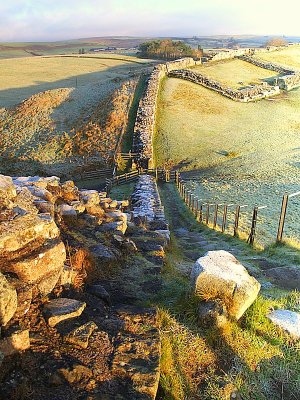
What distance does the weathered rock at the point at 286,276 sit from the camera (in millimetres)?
8445

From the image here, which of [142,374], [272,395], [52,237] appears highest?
[52,237]

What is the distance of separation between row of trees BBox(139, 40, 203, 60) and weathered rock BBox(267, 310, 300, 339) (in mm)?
76292

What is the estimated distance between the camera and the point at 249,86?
164ft

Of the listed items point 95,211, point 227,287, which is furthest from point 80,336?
point 95,211

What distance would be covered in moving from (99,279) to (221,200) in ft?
51.2

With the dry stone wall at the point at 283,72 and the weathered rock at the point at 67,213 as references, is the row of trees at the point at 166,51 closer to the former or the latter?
the dry stone wall at the point at 283,72

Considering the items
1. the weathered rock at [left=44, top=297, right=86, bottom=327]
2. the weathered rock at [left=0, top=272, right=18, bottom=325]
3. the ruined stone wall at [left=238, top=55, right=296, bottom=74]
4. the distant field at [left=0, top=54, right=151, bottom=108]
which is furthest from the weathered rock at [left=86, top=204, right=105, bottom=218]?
the ruined stone wall at [left=238, top=55, right=296, bottom=74]

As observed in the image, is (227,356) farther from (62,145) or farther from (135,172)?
(62,145)

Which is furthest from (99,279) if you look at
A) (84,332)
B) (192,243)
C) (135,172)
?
(135,172)

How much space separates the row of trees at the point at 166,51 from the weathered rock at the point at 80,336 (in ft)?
254

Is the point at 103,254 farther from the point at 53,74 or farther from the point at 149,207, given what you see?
the point at 53,74

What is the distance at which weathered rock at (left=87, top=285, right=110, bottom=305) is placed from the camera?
609 centimetres

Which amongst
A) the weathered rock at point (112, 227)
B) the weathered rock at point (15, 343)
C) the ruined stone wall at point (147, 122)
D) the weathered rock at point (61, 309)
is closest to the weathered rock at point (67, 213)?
the weathered rock at point (112, 227)

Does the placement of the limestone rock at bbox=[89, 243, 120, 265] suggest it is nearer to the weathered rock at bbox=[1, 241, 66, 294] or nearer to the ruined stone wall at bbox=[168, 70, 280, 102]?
the weathered rock at bbox=[1, 241, 66, 294]
